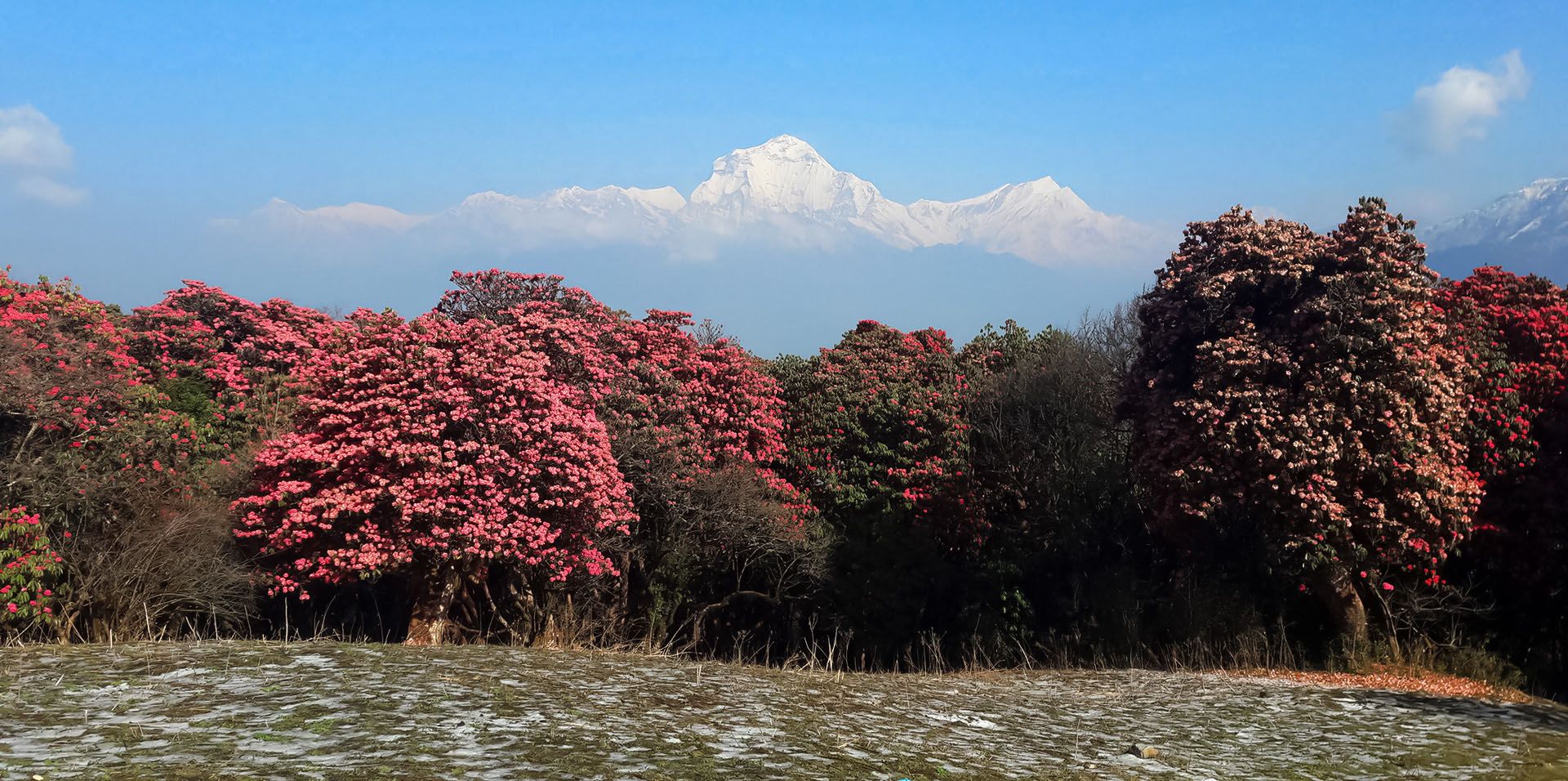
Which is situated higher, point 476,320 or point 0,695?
point 476,320

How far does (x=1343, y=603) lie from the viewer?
22.0 meters

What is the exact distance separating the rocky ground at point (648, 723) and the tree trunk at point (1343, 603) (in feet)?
17.4

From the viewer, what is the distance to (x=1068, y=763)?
1013cm

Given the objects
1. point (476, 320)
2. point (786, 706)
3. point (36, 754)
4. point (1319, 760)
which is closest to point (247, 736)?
point (36, 754)

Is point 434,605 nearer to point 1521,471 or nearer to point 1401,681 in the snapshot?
point 1401,681

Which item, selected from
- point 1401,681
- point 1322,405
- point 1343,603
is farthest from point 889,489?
point 1401,681

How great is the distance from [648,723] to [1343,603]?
1752 cm

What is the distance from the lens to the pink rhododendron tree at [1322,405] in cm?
2022

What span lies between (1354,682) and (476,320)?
59.4ft

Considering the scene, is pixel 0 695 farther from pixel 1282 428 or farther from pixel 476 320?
pixel 1282 428

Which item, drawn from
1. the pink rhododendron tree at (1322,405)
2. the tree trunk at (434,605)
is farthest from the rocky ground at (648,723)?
the tree trunk at (434,605)

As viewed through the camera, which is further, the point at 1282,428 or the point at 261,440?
the point at 261,440

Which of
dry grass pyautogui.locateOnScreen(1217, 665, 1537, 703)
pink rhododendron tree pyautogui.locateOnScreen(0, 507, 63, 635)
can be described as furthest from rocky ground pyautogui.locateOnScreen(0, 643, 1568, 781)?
pink rhododendron tree pyautogui.locateOnScreen(0, 507, 63, 635)

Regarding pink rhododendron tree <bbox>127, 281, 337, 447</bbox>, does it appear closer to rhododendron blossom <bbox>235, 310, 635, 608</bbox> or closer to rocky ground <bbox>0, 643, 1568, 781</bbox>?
rhododendron blossom <bbox>235, 310, 635, 608</bbox>
